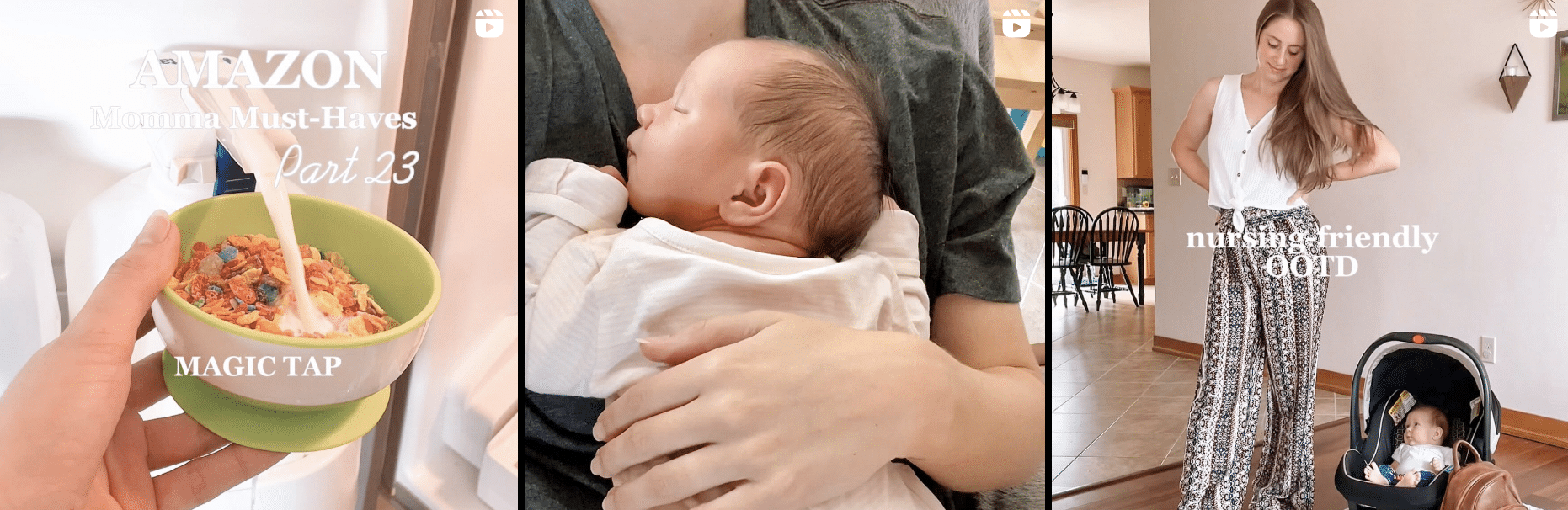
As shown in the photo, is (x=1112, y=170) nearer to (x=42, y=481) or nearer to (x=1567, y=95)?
(x=1567, y=95)

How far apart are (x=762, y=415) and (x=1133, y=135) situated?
1174 millimetres

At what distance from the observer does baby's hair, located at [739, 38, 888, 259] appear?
1.33 meters

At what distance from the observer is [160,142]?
136 centimetres

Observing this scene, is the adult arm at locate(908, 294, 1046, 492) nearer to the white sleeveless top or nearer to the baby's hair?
the baby's hair

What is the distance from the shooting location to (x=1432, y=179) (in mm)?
1872

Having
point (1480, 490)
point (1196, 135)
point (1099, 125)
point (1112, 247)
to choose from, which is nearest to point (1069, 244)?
point (1112, 247)

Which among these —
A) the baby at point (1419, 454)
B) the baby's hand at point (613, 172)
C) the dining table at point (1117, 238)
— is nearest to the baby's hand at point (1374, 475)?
the baby at point (1419, 454)

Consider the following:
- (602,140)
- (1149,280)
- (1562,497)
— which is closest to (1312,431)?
(1149,280)

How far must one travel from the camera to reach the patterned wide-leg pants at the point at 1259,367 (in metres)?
1.86

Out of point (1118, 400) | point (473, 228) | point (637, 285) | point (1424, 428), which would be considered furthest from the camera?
point (1118, 400)

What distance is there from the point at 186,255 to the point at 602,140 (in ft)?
2.22

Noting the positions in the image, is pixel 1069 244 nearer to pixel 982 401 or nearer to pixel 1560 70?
pixel 982 401

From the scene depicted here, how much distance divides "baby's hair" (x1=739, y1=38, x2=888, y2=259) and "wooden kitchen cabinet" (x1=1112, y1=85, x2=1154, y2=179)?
0.79 metres

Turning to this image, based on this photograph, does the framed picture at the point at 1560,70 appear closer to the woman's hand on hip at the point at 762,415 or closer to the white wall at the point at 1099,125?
the white wall at the point at 1099,125
